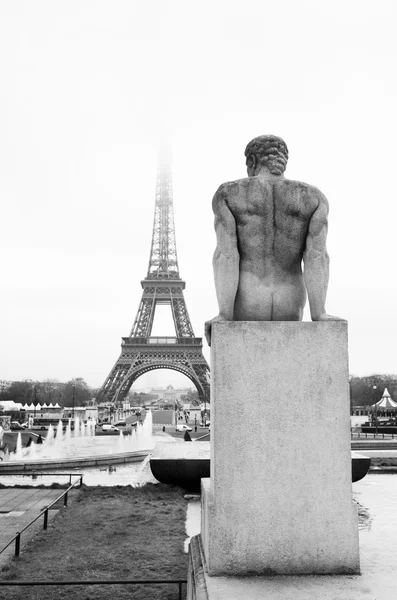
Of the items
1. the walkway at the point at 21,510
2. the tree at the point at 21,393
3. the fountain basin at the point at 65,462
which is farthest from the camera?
the tree at the point at 21,393

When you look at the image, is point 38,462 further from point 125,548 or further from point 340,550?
point 340,550

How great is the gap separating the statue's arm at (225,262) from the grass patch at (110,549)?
116 inches

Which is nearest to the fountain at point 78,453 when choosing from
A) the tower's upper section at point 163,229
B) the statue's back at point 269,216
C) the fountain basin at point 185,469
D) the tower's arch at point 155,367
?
the fountain basin at point 185,469

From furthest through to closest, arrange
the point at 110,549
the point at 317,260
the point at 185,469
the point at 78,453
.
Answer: the point at 78,453, the point at 185,469, the point at 110,549, the point at 317,260

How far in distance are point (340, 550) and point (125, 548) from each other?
3.64m

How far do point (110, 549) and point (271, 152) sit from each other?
16.9 feet

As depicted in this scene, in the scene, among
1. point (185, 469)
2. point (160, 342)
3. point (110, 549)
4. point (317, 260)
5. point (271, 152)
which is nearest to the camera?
point (317, 260)

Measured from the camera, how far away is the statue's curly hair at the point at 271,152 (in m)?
4.59

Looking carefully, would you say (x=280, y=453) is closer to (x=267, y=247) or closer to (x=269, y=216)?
(x=267, y=247)

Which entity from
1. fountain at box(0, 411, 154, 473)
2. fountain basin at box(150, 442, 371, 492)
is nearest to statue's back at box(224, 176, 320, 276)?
fountain basin at box(150, 442, 371, 492)

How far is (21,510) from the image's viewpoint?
10.1 m

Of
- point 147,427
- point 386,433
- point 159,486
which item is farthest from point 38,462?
point 386,433

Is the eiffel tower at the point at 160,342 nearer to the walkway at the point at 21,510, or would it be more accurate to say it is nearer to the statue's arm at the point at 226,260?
the walkway at the point at 21,510

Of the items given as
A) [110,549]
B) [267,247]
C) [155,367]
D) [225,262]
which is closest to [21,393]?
[155,367]
